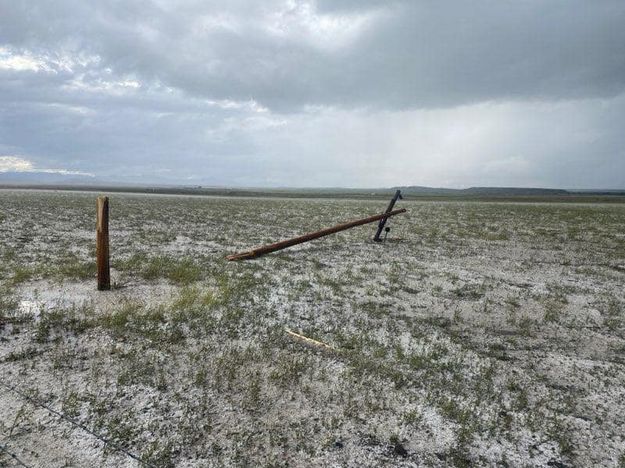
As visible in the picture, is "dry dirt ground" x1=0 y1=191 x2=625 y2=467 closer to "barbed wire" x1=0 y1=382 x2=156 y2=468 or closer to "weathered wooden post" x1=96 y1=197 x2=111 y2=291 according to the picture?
"barbed wire" x1=0 y1=382 x2=156 y2=468

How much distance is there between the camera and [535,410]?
5.43 m

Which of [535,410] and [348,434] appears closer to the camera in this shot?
[348,434]

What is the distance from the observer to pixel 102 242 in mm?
9797

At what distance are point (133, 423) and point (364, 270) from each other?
393 inches

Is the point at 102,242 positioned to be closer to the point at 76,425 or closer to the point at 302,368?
the point at 76,425

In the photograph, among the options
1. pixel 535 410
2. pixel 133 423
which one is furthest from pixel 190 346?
pixel 535 410

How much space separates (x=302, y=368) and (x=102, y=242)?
6.40m

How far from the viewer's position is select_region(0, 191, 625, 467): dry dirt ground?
4.53 meters

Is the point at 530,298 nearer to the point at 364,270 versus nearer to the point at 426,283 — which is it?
the point at 426,283

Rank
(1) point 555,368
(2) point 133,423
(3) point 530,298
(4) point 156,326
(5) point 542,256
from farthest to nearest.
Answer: (5) point 542,256
(3) point 530,298
(4) point 156,326
(1) point 555,368
(2) point 133,423

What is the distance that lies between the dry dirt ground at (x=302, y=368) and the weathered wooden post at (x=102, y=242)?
382 millimetres

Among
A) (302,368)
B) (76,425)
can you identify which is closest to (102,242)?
(76,425)

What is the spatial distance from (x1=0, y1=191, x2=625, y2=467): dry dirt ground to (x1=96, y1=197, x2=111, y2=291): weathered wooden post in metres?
0.38

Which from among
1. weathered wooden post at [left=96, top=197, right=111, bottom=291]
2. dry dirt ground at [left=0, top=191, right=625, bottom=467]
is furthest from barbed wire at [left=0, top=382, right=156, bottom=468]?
weathered wooden post at [left=96, top=197, right=111, bottom=291]
